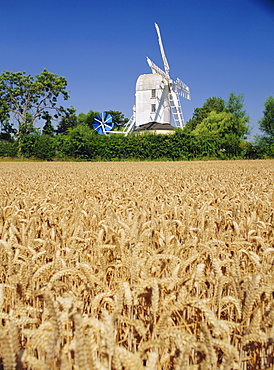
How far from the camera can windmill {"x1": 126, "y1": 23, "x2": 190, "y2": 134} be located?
47156 mm

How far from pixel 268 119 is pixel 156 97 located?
20585 mm

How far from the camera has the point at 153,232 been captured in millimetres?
2764

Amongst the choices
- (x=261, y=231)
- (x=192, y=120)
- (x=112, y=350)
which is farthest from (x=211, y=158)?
(x=192, y=120)

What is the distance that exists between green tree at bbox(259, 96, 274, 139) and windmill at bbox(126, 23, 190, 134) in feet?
52.9

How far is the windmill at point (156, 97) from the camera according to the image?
47156 mm

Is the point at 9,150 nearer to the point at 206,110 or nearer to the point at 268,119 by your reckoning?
the point at 268,119

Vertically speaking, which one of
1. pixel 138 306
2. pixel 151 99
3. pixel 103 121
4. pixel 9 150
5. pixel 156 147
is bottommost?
pixel 138 306

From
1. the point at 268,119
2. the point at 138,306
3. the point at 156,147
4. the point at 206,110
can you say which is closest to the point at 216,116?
the point at 268,119

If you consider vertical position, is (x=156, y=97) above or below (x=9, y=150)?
above

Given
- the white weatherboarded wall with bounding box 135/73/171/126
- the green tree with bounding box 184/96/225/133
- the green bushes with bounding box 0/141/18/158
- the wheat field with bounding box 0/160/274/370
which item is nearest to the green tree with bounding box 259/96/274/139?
the green tree with bounding box 184/96/225/133

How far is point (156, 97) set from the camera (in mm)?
47125

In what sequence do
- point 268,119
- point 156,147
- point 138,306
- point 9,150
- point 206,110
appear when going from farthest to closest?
1. point 206,110
2. point 268,119
3. point 9,150
4. point 156,147
5. point 138,306

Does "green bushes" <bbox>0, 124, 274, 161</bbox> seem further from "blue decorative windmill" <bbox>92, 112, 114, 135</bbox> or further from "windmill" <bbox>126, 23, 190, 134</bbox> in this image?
"blue decorative windmill" <bbox>92, 112, 114, 135</bbox>

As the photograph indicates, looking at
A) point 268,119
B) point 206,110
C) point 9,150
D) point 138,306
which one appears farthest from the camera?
point 206,110
